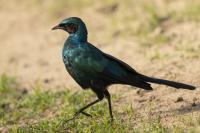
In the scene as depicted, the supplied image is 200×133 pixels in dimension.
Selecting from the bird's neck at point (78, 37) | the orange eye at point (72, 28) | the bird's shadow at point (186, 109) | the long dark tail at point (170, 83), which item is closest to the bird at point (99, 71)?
the long dark tail at point (170, 83)

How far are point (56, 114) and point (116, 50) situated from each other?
Answer: 9.84 feet

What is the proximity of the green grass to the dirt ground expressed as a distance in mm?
210

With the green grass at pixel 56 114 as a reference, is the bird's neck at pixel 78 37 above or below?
above

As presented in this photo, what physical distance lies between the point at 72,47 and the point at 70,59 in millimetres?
168

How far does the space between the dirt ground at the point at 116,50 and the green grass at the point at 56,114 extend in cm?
21

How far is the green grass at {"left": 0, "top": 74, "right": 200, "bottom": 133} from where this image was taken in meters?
7.19

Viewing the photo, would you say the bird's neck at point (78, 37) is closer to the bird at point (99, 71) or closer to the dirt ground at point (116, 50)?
the bird at point (99, 71)

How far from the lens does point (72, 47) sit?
735 cm

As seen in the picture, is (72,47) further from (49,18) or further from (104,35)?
(49,18)

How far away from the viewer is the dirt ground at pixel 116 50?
8148 mm

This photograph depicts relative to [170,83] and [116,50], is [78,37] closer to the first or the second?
[170,83]

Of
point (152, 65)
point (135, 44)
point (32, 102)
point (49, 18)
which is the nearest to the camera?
point (32, 102)

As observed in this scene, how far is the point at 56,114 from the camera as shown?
8273 millimetres

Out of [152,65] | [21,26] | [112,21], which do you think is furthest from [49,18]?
[152,65]
